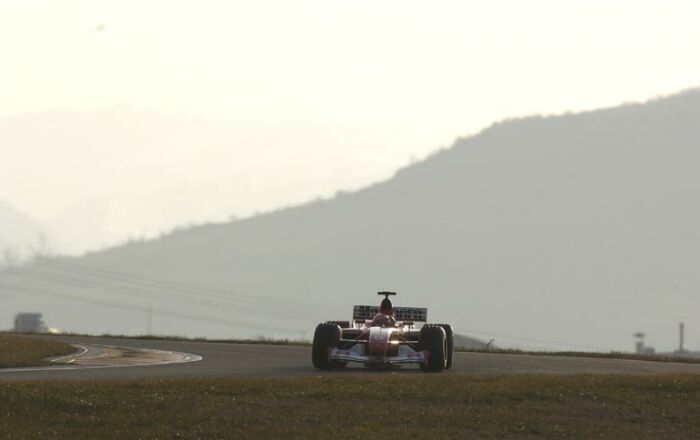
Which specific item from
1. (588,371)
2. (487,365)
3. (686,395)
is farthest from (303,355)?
(686,395)

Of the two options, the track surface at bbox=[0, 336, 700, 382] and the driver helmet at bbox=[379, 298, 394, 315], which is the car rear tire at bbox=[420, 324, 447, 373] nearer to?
the track surface at bbox=[0, 336, 700, 382]

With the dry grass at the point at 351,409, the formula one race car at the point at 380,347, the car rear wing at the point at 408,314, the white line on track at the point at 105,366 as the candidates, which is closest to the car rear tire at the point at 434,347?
the formula one race car at the point at 380,347

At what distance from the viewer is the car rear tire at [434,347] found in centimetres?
3512

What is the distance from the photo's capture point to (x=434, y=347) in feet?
115

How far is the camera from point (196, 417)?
25.4 m

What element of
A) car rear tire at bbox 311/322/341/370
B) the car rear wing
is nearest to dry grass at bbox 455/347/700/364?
the car rear wing

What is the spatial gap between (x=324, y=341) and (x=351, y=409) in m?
8.78

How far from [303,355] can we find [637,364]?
11.2 meters

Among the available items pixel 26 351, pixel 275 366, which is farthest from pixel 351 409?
pixel 26 351

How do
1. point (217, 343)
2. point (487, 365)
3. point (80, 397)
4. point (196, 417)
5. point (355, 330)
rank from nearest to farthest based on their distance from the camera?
point (196, 417), point (80, 397), point (355, 330), point (487, 365), point (217, 343)

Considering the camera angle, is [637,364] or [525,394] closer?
[525,394]

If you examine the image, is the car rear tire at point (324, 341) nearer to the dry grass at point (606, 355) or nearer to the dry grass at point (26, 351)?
the dry grass at point (26, 351)

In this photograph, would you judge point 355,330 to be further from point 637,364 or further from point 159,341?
point 159,341

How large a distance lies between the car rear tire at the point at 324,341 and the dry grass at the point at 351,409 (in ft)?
15.5
